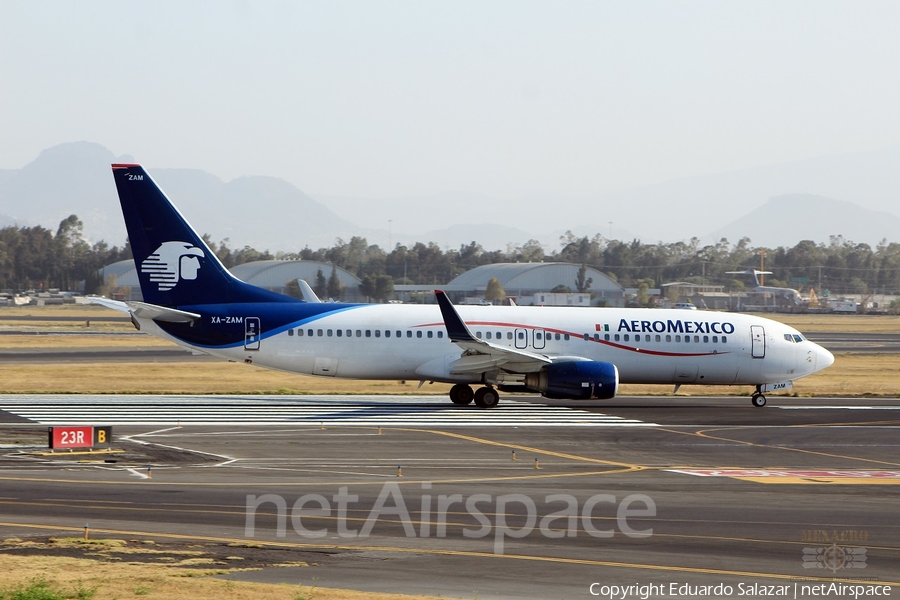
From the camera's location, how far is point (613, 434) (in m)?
29.0

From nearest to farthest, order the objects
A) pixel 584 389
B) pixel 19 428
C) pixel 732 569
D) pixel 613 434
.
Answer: pixel 732 569 → pixel 19 428 → pixel 613 434 → pixel 584 389

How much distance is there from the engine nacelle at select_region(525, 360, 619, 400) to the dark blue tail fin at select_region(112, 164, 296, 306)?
11.1 meters

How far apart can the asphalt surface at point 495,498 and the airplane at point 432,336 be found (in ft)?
9.39

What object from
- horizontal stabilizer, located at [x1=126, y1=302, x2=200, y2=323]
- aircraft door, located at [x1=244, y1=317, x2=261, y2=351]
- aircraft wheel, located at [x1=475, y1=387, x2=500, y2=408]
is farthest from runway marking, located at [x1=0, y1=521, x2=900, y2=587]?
aircraft wheel, located at [x1=475, y1=387, x2=500, y2=408]

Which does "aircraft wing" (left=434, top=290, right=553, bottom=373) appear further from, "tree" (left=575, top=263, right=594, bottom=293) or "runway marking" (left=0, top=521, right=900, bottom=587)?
"tree" (left=575, top=263, right=594, bottom=293)

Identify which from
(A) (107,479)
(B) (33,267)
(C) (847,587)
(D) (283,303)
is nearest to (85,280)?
(B) (33,267)

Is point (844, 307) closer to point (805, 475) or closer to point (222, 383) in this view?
point (222, 383)

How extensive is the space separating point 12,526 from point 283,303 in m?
20.3

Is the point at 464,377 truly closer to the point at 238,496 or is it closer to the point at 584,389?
the point at 584,389

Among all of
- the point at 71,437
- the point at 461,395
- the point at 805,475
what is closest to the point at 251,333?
the point at 461,395

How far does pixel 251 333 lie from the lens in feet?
112

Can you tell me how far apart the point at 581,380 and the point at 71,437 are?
55.6 ft

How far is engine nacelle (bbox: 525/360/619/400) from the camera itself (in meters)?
33.7

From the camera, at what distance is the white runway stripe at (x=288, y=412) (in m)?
30.2
